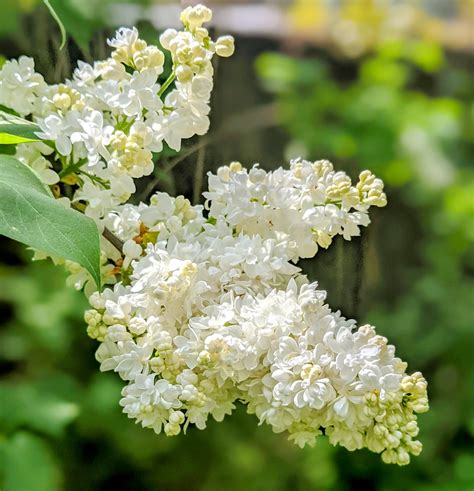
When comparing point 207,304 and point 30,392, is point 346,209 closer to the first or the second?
point 207,304

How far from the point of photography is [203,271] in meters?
0.39

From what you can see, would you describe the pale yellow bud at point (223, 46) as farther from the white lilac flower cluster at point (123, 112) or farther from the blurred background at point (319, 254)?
the blurred background at point (319, 254)

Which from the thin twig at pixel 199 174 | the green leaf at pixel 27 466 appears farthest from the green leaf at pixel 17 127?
the green leaf at pixel 27 466

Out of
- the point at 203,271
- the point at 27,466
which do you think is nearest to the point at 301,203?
the point at 203,271

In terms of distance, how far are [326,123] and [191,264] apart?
1.23 metres

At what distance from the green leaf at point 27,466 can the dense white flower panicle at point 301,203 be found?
500 millimetres

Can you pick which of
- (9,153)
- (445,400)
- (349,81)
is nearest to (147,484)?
(445,400)

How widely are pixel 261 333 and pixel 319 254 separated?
135 mm

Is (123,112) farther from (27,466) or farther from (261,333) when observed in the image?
(27,466)

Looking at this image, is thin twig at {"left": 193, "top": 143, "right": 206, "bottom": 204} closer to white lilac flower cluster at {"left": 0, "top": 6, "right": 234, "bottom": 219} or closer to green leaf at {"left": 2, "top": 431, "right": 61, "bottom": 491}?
white lilac flower cluster at {"left": 0, "top": 6, "right": 234, "bottom": 219}

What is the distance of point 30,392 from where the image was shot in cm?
94

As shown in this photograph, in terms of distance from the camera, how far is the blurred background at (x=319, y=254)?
0.63 metres

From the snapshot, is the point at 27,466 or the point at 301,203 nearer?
the point at 301,203

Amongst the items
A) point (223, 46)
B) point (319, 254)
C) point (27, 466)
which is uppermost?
point (223, 46)
